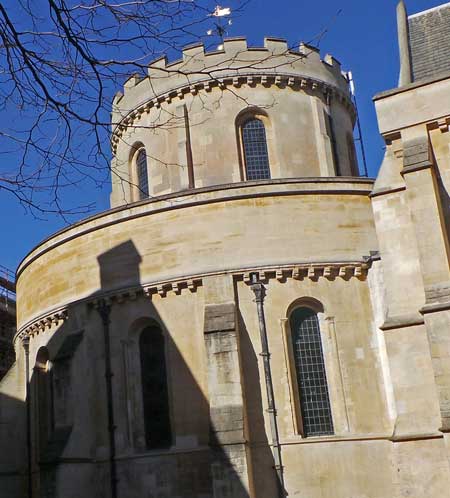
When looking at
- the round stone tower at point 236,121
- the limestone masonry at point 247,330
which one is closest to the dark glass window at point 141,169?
the round stone tower at point 236,121

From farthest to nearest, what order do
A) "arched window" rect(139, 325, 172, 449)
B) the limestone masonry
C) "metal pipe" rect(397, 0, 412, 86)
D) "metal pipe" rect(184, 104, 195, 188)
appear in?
"metal pipe" rect(184, 104, 195, 188) → "arched window" rect(139, 325, 172, 449) → "metal pipe" rect(397, 0, 412, 86) → the limestone masonry

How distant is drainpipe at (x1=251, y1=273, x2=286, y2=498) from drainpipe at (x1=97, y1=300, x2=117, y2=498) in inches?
172

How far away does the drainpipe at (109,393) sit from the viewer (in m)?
19.7

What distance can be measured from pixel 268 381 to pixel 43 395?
854cm

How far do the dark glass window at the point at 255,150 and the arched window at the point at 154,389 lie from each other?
Result: 7.84 meters

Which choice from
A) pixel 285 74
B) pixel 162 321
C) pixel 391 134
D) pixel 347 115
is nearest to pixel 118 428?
pixel 162 321

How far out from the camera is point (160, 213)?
2100 cm

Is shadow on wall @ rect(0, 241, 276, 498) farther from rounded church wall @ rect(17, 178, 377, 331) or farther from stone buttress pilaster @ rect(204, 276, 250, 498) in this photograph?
rounded church wall @ rect(17, 178, 377, 331)

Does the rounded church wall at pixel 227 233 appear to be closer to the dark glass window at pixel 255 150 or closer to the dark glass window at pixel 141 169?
the dark glass window at pixel 255 150

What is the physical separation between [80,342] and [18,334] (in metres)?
4.96

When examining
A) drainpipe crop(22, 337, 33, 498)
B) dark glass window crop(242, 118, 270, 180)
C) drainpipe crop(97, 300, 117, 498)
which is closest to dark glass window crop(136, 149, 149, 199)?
dark glass window crop(242, 118, 270, 180)

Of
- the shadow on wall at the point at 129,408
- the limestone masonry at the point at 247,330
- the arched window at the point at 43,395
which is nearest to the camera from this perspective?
the limestone masonry at the point at 247,330

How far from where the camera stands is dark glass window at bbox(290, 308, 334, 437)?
19172mm

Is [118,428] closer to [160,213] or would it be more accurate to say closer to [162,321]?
[162,321]
